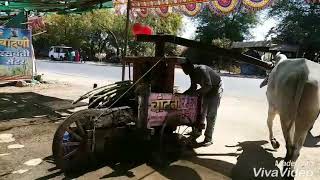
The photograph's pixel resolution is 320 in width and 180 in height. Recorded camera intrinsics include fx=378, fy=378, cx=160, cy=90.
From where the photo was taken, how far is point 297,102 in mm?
4750

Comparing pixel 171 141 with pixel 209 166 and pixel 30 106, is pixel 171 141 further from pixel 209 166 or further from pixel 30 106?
pixel 30 106

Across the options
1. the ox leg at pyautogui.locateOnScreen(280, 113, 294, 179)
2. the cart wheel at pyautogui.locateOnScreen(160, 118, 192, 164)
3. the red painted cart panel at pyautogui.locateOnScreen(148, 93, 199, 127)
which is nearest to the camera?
the ox leg at pyautogui.locateOnScreen(280, 113, 294, 179)

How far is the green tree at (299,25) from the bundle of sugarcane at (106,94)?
26.2 m

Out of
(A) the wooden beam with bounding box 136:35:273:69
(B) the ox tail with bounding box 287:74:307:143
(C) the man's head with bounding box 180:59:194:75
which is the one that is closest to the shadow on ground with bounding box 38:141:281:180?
(B) the ox tail with bounding box 287:74:307:143

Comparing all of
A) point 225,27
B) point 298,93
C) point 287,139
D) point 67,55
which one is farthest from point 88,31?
point 298,93

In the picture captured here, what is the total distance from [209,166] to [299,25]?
2835 cm

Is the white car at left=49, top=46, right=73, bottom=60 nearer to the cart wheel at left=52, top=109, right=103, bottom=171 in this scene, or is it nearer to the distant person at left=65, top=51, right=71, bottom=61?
the distant person at left=65, top=51, right=71, bottom=61

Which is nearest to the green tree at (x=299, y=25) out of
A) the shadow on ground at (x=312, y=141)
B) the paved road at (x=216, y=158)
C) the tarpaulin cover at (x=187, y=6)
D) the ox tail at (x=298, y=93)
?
the tarpaulin cover at (x=187, y=6)

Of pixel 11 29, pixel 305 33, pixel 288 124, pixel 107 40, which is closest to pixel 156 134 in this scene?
pixel 288 124

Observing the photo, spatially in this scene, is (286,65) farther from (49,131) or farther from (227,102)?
(227,102)

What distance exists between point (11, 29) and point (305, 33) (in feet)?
78.3

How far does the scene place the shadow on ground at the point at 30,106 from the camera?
8.57m

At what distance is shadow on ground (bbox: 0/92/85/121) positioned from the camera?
8.57 meters

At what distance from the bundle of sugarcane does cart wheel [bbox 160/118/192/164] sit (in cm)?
→ 75
